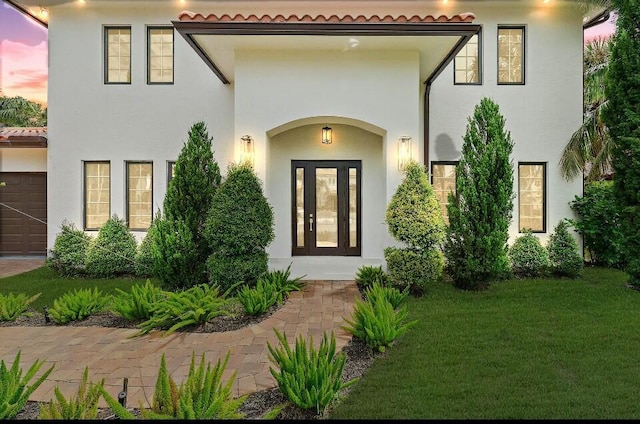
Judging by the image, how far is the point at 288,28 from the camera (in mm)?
7777

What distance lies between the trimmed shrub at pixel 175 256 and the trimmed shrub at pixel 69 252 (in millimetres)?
3338

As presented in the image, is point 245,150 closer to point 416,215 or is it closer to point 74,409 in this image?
point 416,215

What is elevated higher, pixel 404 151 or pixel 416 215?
pixel 404 151

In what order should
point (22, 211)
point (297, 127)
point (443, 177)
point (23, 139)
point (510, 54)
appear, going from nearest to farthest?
point (297, 127) → point (443, 177) → point (510, 54) → point (23, 139) → point (22, 211)

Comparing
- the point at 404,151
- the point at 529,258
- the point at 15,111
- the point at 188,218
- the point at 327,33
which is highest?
the point at 15,111

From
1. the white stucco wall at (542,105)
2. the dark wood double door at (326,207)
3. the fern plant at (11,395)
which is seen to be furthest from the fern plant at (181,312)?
the white stucco wall at (542,105)

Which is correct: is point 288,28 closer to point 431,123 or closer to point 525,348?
point 431,123

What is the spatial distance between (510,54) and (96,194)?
12.3 meters

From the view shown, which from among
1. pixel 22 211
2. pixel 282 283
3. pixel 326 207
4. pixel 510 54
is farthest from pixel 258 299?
pixel 22 211

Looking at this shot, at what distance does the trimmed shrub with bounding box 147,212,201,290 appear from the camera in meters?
8.41

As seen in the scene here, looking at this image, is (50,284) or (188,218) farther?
(50,284)

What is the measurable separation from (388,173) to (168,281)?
5.38 meters

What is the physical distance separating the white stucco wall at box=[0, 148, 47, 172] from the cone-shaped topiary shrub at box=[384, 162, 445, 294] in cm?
1181

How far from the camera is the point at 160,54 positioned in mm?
11234
